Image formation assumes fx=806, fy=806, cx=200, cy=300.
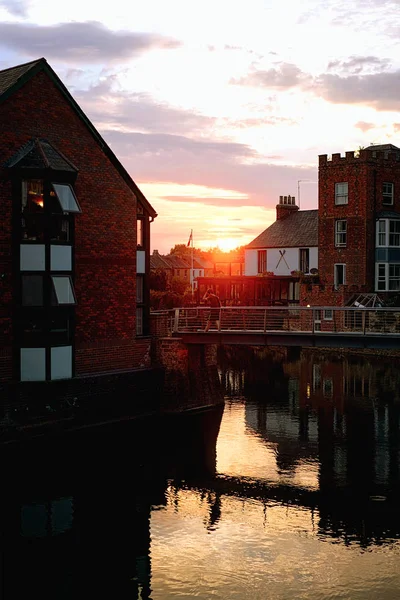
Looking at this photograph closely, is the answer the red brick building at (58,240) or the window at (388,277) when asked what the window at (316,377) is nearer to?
the window at (388,277)

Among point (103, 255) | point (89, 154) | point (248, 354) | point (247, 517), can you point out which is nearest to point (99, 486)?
point (247, 517)

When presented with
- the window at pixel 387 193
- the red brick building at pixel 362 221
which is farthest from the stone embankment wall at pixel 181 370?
the window at pixel 387 193

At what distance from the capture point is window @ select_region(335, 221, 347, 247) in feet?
189

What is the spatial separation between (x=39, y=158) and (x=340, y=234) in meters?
33.3

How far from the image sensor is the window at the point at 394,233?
56.9 meters

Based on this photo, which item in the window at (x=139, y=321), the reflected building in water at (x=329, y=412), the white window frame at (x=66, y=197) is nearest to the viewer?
the reflected building in water at (x=329, y=412)

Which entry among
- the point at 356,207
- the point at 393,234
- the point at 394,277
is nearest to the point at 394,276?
the point at 394,277

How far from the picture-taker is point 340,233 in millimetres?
57688

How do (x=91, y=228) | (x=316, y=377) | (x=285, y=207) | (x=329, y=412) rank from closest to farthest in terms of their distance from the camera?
(x=91, y=228), (x=329, y=412), (x=316, y=377), (x=285, y=207)

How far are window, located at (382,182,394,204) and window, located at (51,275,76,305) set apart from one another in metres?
34.0

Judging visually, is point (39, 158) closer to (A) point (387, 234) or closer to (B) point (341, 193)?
(B) point (341, 193)

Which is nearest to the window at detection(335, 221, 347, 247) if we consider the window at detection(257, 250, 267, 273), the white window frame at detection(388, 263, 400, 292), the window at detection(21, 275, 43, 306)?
the white window frame at detection(388, 263, 400, 292)

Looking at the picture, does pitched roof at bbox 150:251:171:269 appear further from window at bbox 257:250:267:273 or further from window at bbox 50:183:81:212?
window at bbox 50:183:81:212

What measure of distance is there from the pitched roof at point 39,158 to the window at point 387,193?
108 feet
